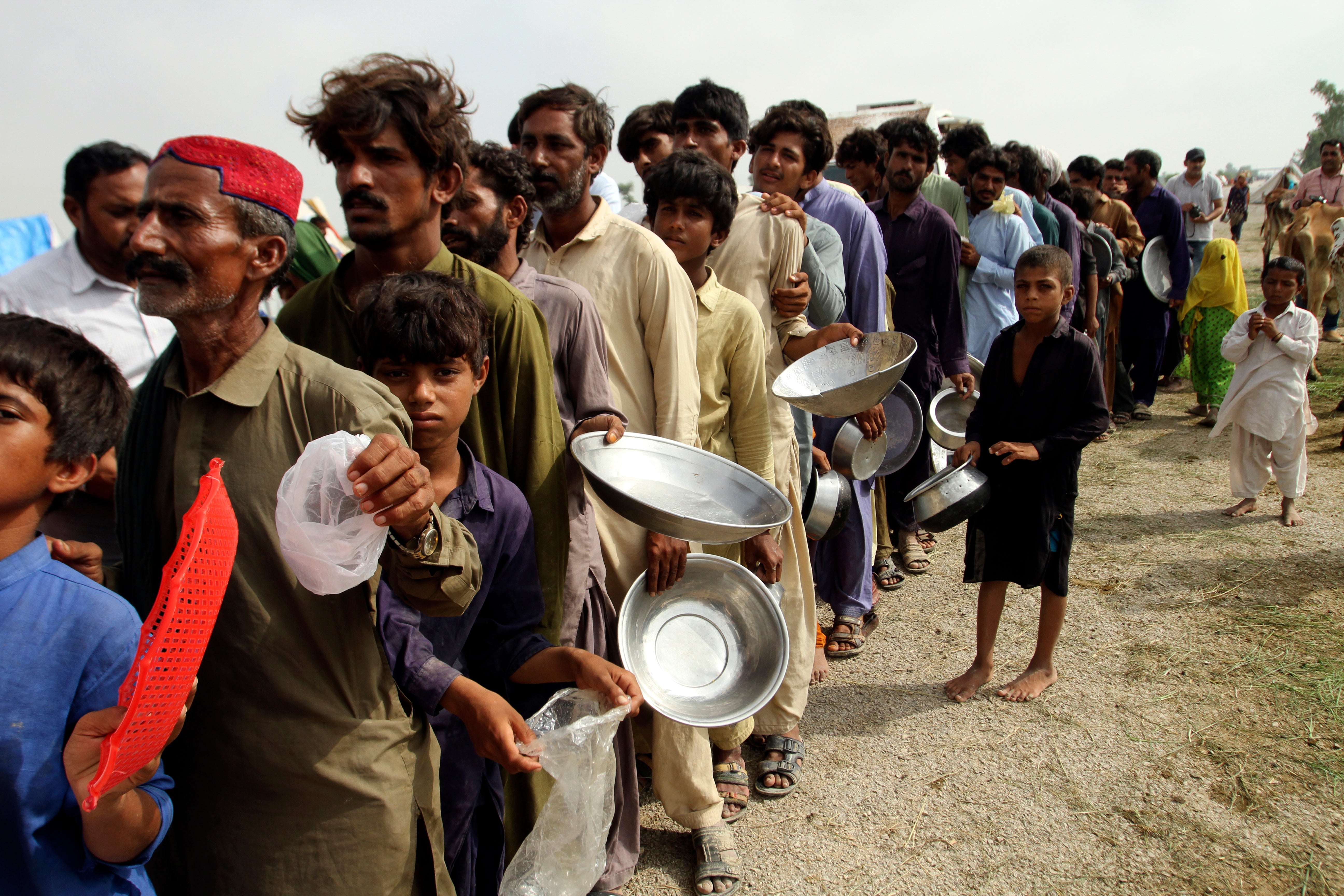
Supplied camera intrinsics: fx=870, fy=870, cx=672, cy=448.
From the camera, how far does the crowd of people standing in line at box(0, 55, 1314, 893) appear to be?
1.32 m

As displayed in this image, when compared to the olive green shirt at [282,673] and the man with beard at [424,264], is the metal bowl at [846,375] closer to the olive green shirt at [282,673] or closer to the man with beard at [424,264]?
the man with beard at [424,264]

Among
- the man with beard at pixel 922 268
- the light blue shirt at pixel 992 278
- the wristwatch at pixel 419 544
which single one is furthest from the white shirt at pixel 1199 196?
the wristwatch at pixel 419 544

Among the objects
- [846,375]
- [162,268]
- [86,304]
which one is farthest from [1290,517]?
[86,304]

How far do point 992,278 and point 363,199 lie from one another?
4.78 m

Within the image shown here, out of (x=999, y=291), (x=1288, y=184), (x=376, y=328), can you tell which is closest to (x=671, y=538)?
(x=376, y=328)

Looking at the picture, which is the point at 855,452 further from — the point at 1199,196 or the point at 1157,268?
the point at 1199,196

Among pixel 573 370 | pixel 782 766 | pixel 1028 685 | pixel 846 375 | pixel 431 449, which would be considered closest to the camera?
pixel 431 449

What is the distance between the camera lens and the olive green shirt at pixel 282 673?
1386 mm

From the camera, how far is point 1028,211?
6641 mm

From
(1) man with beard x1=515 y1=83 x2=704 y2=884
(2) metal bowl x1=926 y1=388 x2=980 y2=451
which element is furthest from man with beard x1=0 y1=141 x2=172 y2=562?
(2) metal bowl x1=926 y1=388 x2=980 y2=451

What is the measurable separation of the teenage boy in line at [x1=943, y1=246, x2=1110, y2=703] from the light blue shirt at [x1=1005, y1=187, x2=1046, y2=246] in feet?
9.61

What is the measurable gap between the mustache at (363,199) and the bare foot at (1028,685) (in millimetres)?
3250

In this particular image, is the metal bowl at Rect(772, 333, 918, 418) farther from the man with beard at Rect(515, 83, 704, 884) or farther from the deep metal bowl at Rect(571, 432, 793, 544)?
the deep metal bowl at Rect(571, 432, 793, 544)

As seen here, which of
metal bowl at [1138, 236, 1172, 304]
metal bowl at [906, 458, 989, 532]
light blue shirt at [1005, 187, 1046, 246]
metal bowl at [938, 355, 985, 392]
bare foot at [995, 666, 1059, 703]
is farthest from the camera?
metal bowl at [1138, 236, 1172, 304]
